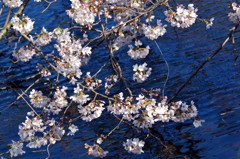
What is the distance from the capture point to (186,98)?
7.51 metres

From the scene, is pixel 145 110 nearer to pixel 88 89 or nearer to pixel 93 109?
pixel 93 109

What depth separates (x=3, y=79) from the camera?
9758 millimetres

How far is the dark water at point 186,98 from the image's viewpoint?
21.2 ft

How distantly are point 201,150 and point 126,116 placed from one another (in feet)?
4.39

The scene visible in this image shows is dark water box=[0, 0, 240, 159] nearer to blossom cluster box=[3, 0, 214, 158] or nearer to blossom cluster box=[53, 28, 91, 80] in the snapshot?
blossom cluster box=[3, 0, 214, 158]

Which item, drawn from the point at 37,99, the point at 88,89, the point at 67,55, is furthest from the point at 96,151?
the point at 67,55

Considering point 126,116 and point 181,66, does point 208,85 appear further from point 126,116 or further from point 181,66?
point 126,116

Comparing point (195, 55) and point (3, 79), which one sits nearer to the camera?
point (195, 55)

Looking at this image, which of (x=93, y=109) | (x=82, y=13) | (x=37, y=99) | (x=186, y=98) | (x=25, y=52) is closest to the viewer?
(x=93, y=109)

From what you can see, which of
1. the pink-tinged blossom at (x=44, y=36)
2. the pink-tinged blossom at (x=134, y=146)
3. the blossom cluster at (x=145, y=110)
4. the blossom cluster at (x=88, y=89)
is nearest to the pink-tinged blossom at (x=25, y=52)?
the blossom cluster at (x=88, y=89)

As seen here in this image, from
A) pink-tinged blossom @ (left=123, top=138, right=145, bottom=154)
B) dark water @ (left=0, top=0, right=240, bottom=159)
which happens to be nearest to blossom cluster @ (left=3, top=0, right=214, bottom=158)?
pink-tinged blossom @ (left=123, top=138, right=145, bottom=154)

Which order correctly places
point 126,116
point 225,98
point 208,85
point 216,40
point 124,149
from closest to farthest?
point 126,116
point 124,149
point 225,98
point 208,85
point 216,40

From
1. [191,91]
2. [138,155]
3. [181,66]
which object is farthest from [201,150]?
[181,66]

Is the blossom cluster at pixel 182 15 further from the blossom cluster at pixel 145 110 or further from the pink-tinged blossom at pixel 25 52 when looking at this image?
the pink-tinged blossom at pixel 25 52
